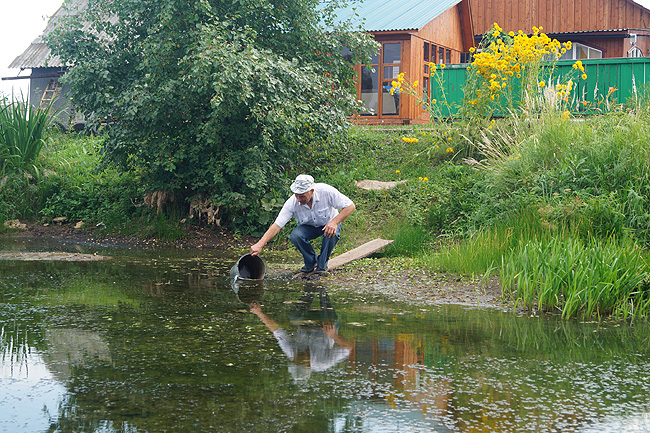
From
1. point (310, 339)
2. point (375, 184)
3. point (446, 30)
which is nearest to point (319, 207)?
point (310, 339)

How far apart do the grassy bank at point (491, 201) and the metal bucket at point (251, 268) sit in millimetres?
2113

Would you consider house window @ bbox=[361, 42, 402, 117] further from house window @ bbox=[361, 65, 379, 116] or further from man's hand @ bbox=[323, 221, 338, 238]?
man's hand @ bbox=[323, 221, 338, 238]

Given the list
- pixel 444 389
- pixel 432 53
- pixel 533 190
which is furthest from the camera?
pixel 432 53

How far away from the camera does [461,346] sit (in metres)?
5.22

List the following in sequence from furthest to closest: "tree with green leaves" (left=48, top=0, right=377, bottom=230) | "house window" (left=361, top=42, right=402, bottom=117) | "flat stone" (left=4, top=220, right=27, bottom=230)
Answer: "house window" (left=361, top=42, right=402, bottom=117), "flat stone" (left=4, top=220, right=27, bottom=230), "tree with green leaves" (left=48, top=0, right=377, bottom=230)

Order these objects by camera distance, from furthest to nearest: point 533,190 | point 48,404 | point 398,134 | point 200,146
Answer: point 398,134 → point 200,146 → point 533,190 → point 48,404

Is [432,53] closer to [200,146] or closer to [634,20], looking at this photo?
[634,20]

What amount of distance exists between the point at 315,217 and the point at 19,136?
821 cm

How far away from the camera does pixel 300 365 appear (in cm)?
466

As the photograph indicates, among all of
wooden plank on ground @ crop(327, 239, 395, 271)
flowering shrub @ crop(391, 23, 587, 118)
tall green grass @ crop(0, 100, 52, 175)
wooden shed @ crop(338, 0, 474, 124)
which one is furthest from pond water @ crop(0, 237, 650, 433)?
wooden shed @ crop(338, 0, 474, 124)

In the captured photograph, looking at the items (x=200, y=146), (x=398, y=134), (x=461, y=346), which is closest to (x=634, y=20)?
(x=398, y=134)

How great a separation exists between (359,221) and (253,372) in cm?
726

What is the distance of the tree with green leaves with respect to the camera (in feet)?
35.4

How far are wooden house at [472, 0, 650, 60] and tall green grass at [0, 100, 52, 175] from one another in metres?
17.6
